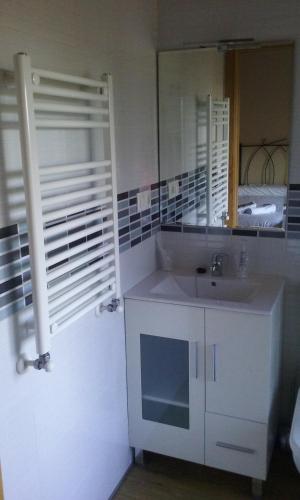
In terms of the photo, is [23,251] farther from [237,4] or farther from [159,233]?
[237,4]

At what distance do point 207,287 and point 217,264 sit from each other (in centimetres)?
12

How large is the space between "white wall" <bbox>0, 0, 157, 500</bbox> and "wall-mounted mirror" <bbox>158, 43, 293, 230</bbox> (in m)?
0.13

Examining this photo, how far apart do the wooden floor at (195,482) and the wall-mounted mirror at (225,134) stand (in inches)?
46.3

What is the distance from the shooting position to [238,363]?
207 centimetres

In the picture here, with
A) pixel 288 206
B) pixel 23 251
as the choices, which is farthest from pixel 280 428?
pixel 23 251

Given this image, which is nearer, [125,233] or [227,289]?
[125,233]

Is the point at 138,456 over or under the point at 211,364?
under

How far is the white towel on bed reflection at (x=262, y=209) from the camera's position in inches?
93.1

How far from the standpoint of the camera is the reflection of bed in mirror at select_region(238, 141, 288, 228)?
7.59 ft

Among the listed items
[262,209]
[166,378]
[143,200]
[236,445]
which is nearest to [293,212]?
[262,209]

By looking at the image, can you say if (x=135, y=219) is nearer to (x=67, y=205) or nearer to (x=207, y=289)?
(x=207, y=289)

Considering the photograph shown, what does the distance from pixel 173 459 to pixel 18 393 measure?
1232mm

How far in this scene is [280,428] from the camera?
8.20 ft

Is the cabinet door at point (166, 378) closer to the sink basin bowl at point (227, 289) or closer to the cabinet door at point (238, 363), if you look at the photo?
the cabinet door at point (238, 363)
